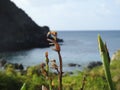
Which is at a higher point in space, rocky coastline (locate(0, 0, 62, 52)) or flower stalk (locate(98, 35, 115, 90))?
flower stalk (locate(98, 35, 115, 90))

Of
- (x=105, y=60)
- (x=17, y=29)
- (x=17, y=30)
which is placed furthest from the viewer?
(x=17, y=30)

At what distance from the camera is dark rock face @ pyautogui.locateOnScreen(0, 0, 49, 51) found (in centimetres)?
9756

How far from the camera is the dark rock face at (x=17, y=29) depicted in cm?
9756

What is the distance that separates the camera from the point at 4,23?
335ft

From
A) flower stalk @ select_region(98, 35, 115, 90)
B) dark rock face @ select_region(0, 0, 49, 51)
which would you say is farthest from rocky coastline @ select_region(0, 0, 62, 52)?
flower stalk @ select_region(98, 35, 115, 90)

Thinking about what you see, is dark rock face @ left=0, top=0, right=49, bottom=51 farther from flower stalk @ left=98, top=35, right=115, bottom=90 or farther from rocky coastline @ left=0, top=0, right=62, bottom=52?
flower stalk @ left=98, top=35, right=115, bottom=90

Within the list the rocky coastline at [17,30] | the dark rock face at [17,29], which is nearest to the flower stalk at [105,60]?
the rocky coastline at [17,30]

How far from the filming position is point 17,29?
330 ft

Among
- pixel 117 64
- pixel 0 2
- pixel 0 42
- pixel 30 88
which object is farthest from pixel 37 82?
pixel 0 2

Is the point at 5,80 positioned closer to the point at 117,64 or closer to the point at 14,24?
the point at 117,64

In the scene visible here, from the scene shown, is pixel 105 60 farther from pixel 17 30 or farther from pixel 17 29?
pixel 17 30

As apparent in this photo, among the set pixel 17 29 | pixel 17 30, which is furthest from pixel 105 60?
pixel 17 30

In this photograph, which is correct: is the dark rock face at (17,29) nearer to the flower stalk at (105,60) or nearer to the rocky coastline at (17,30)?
the rocky coastline at (17,30)

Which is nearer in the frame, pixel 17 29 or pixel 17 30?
pixel 17 29
